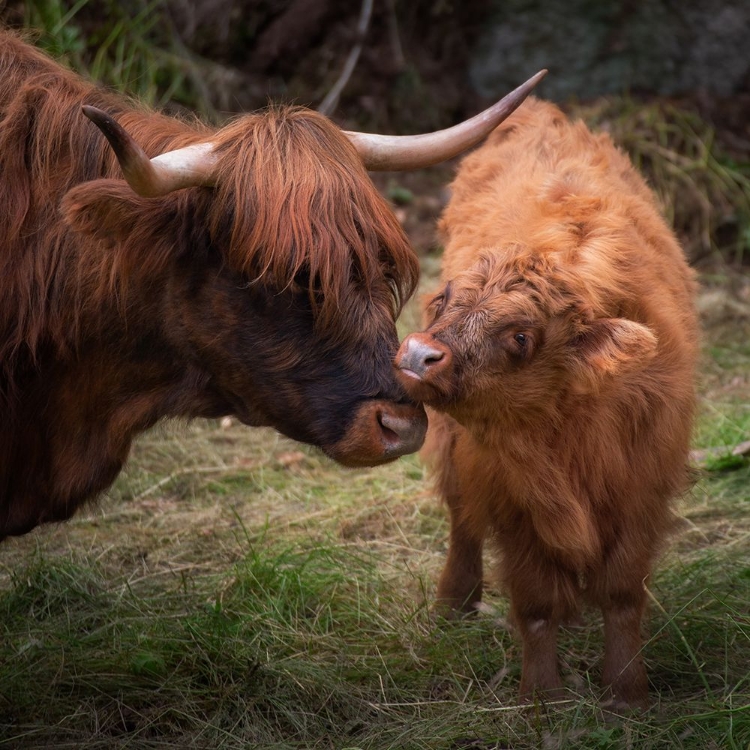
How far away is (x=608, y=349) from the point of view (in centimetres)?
330

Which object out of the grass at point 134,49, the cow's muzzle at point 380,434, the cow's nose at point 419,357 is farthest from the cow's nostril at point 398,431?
the grass at point 134,49

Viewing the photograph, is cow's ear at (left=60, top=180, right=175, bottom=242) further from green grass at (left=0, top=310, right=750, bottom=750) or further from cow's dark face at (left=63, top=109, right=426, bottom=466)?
green grass at (left=0, top=310, right=750, bottom=750)

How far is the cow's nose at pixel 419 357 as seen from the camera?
3.20m

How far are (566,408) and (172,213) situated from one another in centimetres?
145

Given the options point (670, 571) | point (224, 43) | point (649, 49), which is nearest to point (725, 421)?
point (670, 571)

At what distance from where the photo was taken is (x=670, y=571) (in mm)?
4504

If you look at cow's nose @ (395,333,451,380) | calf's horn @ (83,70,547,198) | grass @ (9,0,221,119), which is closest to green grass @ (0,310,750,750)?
cow's nose @ (395,333,451,380)

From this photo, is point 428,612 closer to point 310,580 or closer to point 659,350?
point 310,580

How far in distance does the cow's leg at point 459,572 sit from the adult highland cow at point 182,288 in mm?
1288

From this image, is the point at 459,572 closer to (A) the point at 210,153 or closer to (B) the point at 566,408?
(B) the point at 566,408

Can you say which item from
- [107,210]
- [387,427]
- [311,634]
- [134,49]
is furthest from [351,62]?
[387,427]

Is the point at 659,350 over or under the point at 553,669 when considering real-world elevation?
over

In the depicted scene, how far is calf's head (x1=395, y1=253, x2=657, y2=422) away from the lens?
3.30 metres

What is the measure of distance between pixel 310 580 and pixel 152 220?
196 cm
